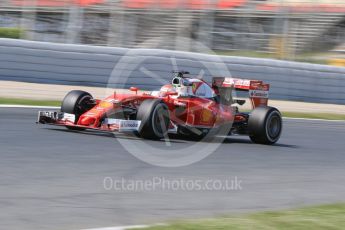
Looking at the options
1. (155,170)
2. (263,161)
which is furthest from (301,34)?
(155,170)

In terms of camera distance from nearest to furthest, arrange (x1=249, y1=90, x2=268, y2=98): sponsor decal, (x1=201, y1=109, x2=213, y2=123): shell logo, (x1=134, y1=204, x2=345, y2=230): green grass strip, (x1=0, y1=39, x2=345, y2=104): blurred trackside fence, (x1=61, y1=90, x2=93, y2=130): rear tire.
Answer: (x1=134, y1=204, x2=345, y2=230): green grass strip
(x1=61, y1=90, x2=93, y2=130): rear tire
(x1=201, y1=109, x2=213, y2=123): shell logo
(x1=249, y1=90, x2=268, y2=98): sponsor decal
(x1=0, y1=39, x2=345, y2=104): blurred trackside fence

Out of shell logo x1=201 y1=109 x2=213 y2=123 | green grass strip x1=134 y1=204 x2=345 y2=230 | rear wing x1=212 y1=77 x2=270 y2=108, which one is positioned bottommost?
green grass strip x1=134 y1=204 x2=345 y2=230

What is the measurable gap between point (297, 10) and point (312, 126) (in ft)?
32.5

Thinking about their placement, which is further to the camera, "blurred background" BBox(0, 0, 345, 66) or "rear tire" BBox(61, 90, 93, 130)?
"blurred background" BBox(0, 0, 345, 66)

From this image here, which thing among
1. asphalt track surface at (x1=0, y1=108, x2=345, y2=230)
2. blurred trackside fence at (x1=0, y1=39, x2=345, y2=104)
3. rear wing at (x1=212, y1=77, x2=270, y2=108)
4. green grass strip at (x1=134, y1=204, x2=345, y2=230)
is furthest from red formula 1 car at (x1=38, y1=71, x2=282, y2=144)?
blurred trackside fence at (x1=0, y1=39, x2=345, y2=104)

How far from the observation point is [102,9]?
21.8 meters

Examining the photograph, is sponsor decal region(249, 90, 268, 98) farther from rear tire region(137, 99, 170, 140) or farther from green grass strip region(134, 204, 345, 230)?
green grass strip region(134, 204, 345, 230)

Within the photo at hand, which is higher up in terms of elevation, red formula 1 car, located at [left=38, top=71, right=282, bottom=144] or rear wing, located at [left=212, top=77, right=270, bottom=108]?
rear wing, located at [left=212, top=77, right=270, bottom=108]

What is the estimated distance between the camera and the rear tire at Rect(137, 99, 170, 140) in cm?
1023

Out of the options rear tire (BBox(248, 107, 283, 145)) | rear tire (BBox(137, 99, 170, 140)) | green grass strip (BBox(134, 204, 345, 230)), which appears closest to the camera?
green grass strip (BBox(134, 204, 345, 230))

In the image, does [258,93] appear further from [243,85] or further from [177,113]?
[177,113]

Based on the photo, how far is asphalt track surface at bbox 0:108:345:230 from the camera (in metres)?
5.84

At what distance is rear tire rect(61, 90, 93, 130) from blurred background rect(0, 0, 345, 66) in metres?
8.74

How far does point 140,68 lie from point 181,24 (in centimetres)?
519
